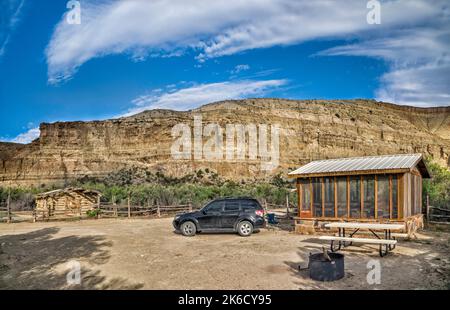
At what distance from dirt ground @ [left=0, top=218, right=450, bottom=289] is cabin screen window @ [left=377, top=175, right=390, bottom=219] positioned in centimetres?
149

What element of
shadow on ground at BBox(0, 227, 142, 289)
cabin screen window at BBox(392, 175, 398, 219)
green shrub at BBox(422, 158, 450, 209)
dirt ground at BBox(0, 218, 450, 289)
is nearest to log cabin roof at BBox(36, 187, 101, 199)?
shadow on ground at BBox(0, 227, 142, 289)

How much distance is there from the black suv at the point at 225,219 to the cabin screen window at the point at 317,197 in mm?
2282

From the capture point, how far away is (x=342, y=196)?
15.1 meters

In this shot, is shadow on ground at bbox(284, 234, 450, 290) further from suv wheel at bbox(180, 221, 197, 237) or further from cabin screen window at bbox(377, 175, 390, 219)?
suv wheel at bbox(180, 221, 197, 237)

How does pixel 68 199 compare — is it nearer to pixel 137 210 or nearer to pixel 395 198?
pixel 137 210

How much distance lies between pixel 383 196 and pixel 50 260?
38.8ft

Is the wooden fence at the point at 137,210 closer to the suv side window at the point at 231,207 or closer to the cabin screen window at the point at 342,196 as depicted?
the suv side window at the point at 231,207

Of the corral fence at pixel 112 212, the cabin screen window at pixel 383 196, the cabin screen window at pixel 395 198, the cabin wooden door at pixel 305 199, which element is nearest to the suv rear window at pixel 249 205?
the cabin wooden door at pixel 305 199

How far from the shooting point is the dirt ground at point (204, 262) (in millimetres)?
8406

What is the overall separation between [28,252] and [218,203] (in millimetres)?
7238

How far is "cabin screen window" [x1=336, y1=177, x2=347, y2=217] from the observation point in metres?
15.0

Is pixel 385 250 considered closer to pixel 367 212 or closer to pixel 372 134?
pixel 367 212

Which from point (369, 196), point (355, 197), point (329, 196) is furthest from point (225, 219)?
point (369, 196)
